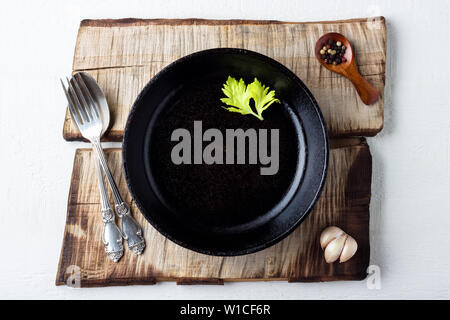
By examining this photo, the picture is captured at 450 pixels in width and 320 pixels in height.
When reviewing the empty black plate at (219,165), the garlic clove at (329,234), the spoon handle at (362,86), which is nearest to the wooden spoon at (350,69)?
the spoon handle at (362,86)

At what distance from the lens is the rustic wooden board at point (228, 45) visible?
0.95 meters

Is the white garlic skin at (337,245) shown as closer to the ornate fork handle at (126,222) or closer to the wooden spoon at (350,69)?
the wooden spoon at (350,69)

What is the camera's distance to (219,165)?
906mm

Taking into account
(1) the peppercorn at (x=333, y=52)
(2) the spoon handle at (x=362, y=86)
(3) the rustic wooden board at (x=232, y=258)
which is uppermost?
(1) the peppercorn at (x=333, y=52)

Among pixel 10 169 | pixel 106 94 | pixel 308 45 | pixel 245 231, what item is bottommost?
pixel 245 231

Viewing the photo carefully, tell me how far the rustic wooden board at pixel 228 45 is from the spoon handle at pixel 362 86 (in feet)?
0.05

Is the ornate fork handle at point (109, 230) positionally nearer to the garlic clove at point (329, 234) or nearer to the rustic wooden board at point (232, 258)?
the rustic wooden board at point (232, 258)

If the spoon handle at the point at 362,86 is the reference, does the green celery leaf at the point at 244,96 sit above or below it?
below

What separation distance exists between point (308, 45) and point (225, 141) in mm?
303

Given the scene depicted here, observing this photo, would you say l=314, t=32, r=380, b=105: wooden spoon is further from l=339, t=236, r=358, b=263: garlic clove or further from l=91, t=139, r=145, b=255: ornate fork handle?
l=91, t=139, r=145, b=255: ornate fork handle

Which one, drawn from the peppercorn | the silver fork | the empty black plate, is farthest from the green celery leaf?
the silver fork

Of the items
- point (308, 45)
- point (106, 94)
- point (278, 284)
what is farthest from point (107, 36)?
point (278, 284)
